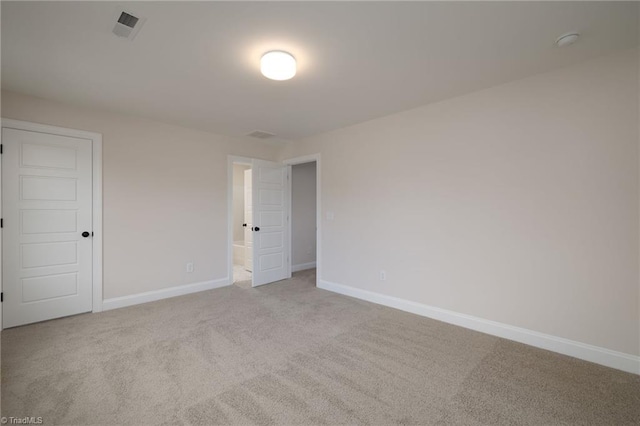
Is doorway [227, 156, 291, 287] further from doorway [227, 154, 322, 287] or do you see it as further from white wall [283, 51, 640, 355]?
white wall [283, 51, 640, 355]

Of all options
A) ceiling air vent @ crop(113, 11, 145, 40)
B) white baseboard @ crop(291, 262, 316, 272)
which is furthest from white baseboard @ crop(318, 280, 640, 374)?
ceiling air vent @ crop(113, 11, 145, 40)

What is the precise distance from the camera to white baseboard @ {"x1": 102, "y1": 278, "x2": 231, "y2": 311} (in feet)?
11.7

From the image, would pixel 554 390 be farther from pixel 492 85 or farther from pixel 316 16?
pixel 316 16

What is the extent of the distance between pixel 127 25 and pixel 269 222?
11.1 feet

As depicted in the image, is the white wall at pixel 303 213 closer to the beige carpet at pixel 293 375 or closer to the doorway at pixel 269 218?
the doorway at pixel 269 218

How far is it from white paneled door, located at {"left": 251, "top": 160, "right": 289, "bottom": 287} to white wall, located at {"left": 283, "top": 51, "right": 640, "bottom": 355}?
178 cm

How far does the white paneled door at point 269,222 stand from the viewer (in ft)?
15.6

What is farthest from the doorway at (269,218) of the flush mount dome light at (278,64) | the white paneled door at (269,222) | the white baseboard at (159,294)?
the flush mount dome light at (278,64)

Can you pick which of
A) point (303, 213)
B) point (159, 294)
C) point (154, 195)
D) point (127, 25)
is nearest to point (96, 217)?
point (154, 195)

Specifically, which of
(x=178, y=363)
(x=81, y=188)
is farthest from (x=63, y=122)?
(x=178, y=363)

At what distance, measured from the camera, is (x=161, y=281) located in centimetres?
398

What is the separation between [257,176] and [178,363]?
3.12 meters

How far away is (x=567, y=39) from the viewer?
2.04m

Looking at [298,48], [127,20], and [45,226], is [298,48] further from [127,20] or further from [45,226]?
[45,226]
